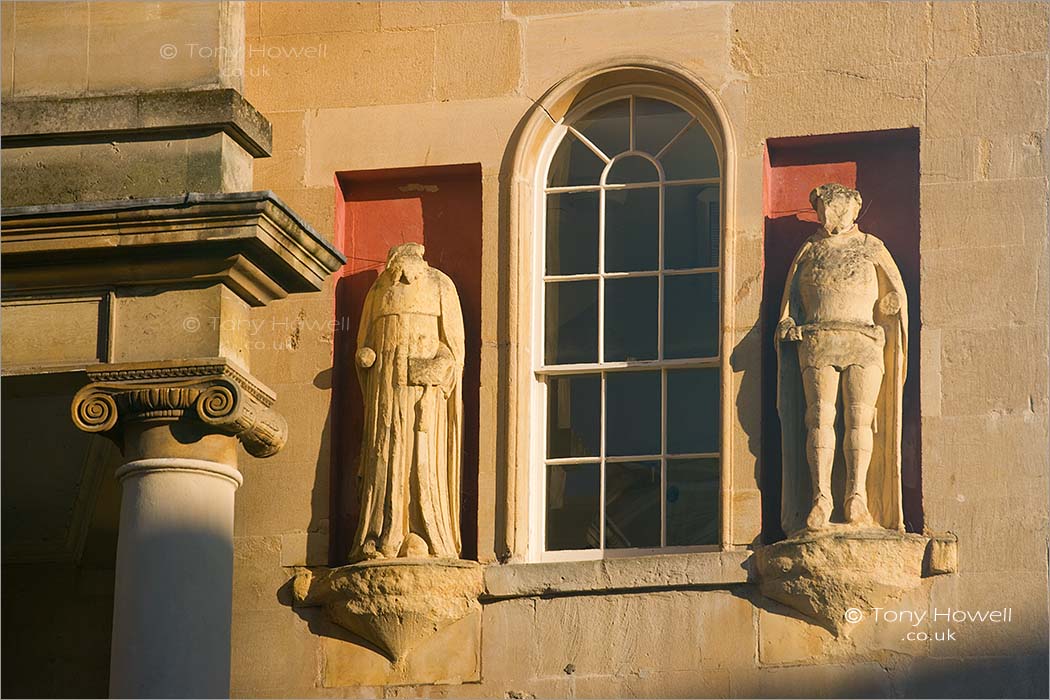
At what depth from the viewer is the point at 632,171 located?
15.6 m

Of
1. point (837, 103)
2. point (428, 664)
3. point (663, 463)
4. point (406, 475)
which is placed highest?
point (837, 103)

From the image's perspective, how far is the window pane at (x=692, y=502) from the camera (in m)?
15.0

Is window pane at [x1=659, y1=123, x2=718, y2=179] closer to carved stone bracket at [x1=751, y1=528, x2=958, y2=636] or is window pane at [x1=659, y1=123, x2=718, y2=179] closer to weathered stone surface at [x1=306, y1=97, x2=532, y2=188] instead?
weathered stone surface at [x1=306, y1=97, x2=532, y2=188]

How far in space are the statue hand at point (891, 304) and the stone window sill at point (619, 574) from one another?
155 centimetres

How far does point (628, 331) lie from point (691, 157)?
1.13 m

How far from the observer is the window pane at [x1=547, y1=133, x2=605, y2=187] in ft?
51.4

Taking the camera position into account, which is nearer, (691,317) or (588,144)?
(691,317)

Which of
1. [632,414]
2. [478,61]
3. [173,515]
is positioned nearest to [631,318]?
[632,414]

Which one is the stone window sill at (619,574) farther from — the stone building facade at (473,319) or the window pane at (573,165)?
the window pane at (573,165)

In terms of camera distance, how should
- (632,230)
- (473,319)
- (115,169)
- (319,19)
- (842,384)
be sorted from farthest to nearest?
(319,19)
(632,230)
(473,319)
(842,384)
(115,169)

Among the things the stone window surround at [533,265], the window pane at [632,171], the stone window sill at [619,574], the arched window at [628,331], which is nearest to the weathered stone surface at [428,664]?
the stone window sill at [619,574]

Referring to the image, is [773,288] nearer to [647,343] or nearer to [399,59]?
[647,343]

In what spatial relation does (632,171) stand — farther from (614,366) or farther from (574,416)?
(574,416)

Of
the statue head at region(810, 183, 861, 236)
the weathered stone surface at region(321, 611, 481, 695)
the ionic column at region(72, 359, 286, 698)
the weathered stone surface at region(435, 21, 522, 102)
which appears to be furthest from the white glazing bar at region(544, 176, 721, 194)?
the ionic column at region(72, 359, 286, 698)
